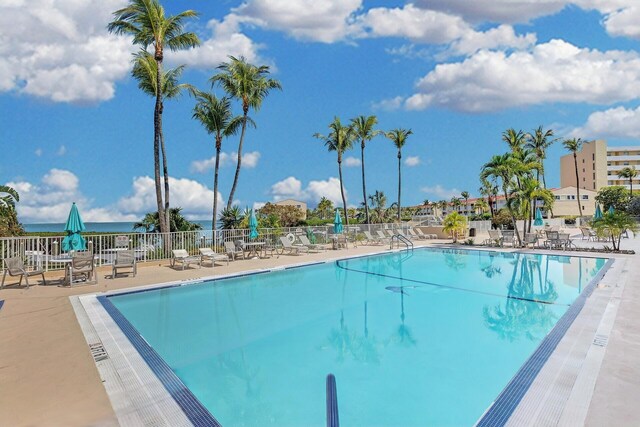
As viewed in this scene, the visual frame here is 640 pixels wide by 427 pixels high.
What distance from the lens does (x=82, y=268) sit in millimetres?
8945

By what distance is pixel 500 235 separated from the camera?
18.2m

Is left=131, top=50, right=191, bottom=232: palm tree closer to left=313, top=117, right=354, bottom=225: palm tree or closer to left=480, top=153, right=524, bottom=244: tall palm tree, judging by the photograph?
left=313, top=117, right=354, bottom=225: palm tree

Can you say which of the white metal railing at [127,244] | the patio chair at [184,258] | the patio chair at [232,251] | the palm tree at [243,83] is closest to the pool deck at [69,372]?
the white metal railing at [127,244]

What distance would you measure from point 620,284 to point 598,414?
6.89 m

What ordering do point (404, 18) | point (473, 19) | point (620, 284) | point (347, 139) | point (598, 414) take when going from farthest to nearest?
point (347, 139) → point (404, 18) → point (473, 19) → point (620, 284) → point (598, 414)

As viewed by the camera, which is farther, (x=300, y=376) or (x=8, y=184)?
(x=8, y=184)

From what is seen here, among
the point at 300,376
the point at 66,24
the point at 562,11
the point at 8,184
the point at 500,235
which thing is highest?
the point at 562,11

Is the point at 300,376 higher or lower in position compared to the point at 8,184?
lower

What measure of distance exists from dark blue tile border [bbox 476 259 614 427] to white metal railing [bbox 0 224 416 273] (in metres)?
9.63

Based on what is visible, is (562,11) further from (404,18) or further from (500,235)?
(500,235)

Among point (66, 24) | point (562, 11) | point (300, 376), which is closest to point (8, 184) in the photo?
point (66, 24)

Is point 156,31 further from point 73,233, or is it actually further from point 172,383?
point 172,383

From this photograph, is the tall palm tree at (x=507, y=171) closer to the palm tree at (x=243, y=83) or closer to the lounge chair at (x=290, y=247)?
the lounge chair at (x=290, y=247)

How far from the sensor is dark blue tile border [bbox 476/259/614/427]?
3170mm
